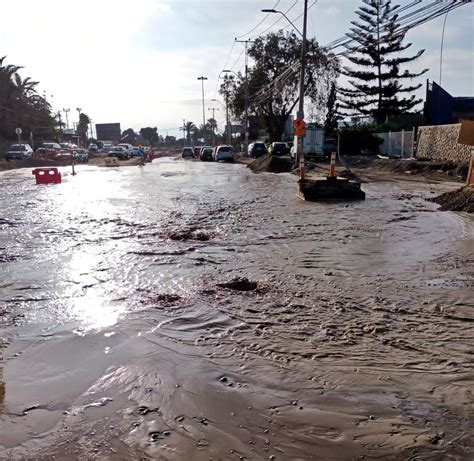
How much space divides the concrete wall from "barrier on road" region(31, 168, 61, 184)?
20.4 meters

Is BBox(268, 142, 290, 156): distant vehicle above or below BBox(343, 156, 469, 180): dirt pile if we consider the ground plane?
above

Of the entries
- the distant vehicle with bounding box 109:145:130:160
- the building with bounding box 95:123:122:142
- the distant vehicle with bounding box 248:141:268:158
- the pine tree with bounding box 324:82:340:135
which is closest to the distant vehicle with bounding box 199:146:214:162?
the distant vehicle with bounding box 109:145:130:160

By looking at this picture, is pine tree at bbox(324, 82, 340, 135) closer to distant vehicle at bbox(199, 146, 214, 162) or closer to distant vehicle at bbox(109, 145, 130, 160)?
distant vehicle at bbox(199, 146, 214, 162)

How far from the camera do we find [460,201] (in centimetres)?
1377

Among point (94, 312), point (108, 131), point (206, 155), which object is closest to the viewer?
point (94, 312)

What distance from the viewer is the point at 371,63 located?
5697 centimetres

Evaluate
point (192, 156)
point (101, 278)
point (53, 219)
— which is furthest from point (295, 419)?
point (192, 156)

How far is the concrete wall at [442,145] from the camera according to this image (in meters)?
24.8

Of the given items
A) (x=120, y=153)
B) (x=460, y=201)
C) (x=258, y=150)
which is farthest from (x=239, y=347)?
(x=120, y=153)

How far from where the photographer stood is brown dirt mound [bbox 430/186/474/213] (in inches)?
529

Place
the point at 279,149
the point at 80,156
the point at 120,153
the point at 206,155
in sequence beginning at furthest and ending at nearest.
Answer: the point at 206,155 < the point at 120,153 < the point at 80,156 < the point at 279,149

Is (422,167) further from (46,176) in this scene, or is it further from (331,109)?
(331,109)

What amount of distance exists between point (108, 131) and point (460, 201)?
106 metres

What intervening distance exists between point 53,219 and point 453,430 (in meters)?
12.4
